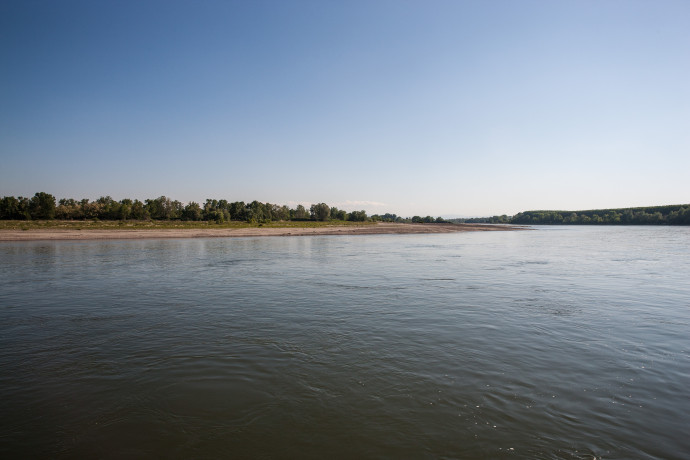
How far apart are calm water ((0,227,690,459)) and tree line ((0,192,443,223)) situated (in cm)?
9850

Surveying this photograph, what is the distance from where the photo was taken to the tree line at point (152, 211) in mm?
92438

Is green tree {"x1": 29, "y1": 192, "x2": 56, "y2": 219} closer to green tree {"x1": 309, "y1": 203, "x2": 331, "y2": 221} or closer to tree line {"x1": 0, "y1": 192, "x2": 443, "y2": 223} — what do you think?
tree line {"x1": 0, "y1": 192, "x2": 443, "y2": 223}

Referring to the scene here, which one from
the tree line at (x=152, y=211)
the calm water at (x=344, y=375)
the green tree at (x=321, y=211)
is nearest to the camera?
the calm water at (x=344, y=375)

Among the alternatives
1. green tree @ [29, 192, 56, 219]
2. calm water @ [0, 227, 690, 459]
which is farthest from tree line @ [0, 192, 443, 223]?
calm water @ [0, 227, 690, 459]

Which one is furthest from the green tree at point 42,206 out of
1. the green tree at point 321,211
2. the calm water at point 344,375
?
the calm water at point 344,375

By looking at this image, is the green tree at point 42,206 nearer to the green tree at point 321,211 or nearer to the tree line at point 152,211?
the tree line at point 152,211

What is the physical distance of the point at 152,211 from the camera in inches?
4707

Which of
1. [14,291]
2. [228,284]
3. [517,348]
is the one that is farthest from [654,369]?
[14,291]

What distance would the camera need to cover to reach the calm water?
5.04 metres

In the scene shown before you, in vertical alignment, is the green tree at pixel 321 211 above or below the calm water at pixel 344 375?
above

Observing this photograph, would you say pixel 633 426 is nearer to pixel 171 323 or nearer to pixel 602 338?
pixel 602 338

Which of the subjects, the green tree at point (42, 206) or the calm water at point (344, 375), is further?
the green tree at point (42, 206)

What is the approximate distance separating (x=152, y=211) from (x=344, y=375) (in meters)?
131

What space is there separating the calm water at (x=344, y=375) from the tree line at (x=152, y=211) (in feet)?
323
